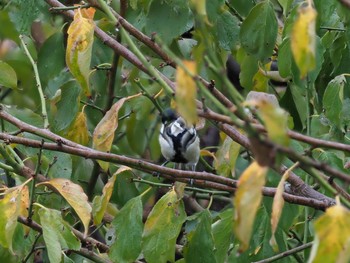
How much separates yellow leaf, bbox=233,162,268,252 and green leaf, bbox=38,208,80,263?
2.63ft

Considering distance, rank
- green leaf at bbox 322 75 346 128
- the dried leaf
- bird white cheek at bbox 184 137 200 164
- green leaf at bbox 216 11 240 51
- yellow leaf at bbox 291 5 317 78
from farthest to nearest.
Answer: bird white cheek at bbox 184 137 200 164 → green leaf at bbox 216 11 240 51 → green leaf at bbox 322 75 346 128 → yellow leaf at bbox 291 5 317 78 → the dried leaf

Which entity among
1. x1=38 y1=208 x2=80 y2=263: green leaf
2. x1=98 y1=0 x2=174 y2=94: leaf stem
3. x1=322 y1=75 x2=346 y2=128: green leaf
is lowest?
x1=38 y1=208 x2=80 y2=263: green leaf

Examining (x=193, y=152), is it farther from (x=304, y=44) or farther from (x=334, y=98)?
(x=304, y=44)

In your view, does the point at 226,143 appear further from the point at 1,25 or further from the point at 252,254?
the point at 1,25

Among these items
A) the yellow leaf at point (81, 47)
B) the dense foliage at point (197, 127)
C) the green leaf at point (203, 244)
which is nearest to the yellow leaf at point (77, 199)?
the dense foliage at point (197, 127)

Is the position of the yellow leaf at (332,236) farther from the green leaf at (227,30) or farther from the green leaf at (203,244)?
the green leaf at (227,30)

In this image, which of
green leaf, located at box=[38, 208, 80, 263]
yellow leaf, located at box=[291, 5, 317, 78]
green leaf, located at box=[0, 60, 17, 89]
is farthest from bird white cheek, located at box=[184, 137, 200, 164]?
yellow leaf, located at box=[291, 5, 317, 78]

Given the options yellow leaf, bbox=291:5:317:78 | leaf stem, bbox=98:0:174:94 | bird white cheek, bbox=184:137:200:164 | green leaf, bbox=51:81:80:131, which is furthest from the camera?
bird white cheek, bbox=184:137:200:164

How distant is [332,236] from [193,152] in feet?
5.36

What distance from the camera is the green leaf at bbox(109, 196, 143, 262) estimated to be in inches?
91.9

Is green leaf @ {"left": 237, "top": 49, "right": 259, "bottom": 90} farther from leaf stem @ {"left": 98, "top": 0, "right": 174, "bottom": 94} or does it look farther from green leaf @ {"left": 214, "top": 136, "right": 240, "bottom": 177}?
leaf stem @ {"left": 98, "top": 0, "right": 174, "bottom": 94}

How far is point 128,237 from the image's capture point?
2.35m

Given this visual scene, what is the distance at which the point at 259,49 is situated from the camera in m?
2.40

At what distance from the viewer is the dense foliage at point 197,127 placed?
1307 mm
